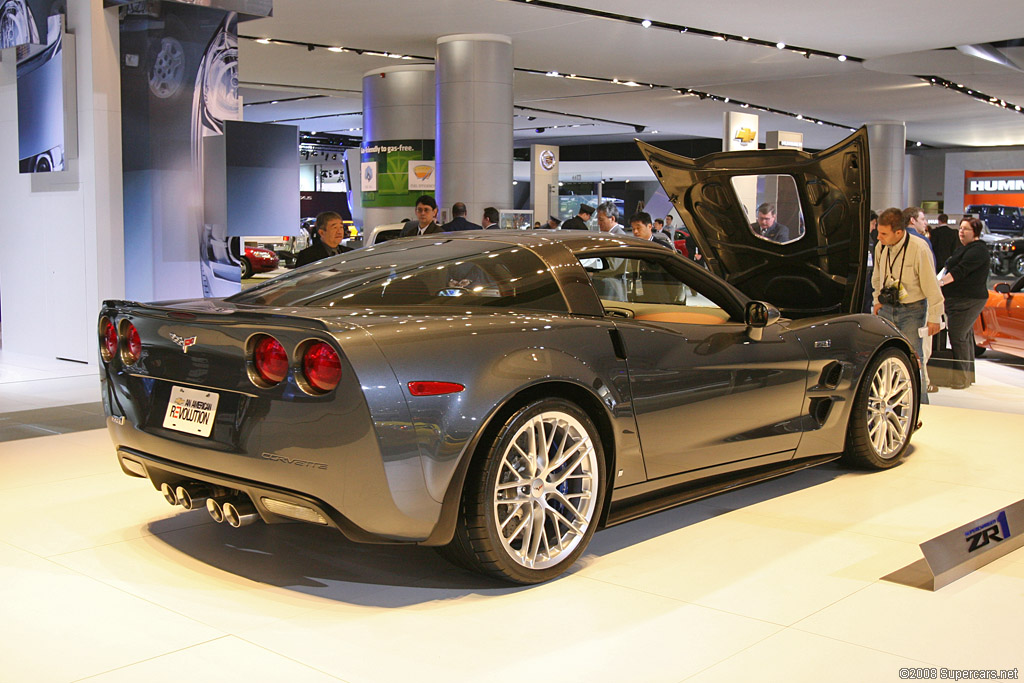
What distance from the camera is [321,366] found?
2965 millimetres

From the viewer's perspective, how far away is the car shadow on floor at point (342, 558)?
11.0ft

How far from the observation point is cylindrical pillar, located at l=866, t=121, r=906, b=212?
28.1 metres

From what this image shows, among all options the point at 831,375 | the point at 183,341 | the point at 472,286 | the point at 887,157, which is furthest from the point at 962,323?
the point at 887,157

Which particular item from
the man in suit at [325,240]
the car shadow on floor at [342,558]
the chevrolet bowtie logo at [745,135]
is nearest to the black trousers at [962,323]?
the car shadow on floor at [342,558]

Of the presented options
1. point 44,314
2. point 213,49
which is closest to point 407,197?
point 213,49

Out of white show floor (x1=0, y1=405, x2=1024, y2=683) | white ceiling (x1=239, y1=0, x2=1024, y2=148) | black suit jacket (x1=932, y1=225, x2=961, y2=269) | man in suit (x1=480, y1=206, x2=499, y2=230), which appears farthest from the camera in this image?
white ceiling (x1=239, y1=0, x2=1024, y2=148)

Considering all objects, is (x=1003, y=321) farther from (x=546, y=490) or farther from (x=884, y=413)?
(x=546, y=490)

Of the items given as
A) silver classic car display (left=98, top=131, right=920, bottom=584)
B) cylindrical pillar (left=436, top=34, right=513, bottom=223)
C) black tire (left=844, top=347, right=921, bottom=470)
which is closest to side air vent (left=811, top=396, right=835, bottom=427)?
silver classic car display (left=98, top=131, right=920, bottom=584)

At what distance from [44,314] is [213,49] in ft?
9.81

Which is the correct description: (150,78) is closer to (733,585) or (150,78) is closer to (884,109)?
(733,585)

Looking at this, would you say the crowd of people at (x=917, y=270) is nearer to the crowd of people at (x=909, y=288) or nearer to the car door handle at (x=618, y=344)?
the crowd of people at (x=909, y=288)

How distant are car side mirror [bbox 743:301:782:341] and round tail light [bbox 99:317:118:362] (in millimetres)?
2526

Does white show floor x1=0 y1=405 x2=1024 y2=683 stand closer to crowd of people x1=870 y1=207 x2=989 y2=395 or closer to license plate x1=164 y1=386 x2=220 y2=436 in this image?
license plate x1=164 y1=386 x2=220 y2=436

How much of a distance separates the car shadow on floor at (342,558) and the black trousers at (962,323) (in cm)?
504
